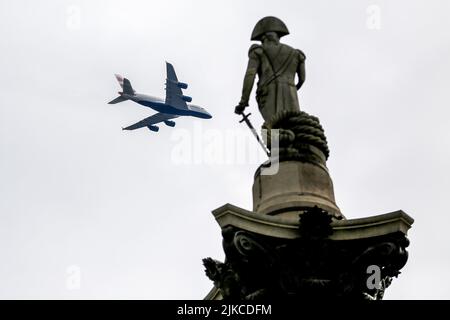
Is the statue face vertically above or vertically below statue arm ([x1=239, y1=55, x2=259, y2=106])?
above

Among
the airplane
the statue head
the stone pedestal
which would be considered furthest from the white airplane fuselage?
the stone pedestal

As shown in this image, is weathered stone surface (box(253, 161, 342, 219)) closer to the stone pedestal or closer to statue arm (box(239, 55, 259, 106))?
the stone pedestal

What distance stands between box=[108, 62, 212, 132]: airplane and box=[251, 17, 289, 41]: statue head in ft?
155

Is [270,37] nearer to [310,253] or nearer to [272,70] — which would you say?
Answer: [272,70]

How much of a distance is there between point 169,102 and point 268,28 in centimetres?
5414

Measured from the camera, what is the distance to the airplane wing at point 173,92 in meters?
65.1

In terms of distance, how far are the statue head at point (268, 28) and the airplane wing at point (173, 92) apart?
49981 mm

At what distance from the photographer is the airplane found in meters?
65.2

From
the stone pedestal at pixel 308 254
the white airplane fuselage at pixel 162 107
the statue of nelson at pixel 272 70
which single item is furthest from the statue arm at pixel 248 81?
the white airplane fuselage at pixel 162 107

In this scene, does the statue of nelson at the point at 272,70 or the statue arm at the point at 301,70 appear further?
the statue arm at the point at 301,70

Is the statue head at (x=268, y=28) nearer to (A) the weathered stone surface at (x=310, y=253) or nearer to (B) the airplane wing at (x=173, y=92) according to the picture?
(A) the weathered stone surface at (x=310, y=253)
